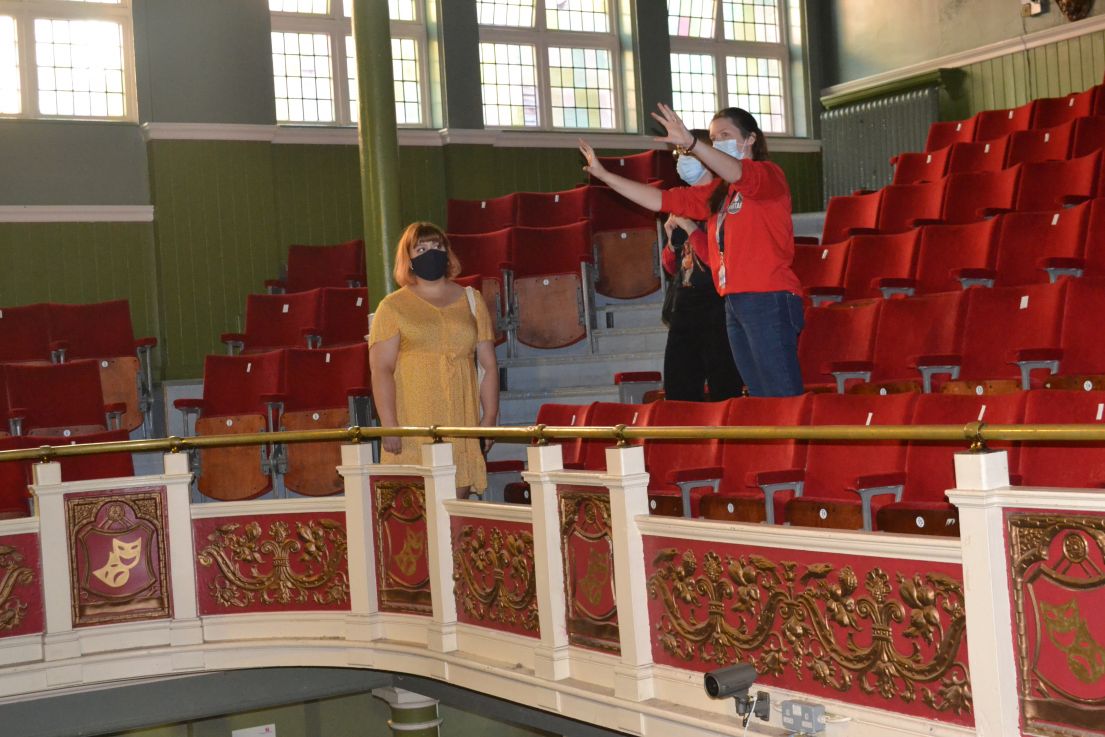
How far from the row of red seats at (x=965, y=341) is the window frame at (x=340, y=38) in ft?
14.6

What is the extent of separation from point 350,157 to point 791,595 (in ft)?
19.8

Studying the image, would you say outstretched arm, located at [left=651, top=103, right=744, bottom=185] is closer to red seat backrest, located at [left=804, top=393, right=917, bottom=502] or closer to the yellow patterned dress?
red seat backrest, located at [left=804, top=393, right=917, bottom=502]

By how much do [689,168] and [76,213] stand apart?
524 cm

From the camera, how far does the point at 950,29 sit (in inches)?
339

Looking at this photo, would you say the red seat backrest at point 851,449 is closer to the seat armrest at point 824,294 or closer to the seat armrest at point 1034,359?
the seat armrest at point 1034,359

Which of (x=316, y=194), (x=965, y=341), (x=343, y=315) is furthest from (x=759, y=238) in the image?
(x=316, y=194)

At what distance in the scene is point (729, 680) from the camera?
8.34 feet

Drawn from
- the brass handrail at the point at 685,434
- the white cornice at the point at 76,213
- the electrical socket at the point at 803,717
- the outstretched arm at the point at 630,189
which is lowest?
the electrical socket at the point at 803,717

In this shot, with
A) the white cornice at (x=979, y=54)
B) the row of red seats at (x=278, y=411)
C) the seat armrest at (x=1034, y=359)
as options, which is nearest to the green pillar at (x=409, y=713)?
the row of red seats at (x=278, y=411)

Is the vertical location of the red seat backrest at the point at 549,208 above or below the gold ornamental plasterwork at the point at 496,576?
above

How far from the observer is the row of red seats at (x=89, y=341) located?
6172mm

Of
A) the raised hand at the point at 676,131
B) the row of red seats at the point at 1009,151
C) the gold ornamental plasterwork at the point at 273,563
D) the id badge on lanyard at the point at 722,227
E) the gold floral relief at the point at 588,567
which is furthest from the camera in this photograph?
the row of red seats at the point at 1009,151

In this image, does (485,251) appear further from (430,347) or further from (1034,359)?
(1034,359)

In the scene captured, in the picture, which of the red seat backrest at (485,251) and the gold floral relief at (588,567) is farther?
the red seat backrest at (485,251)
